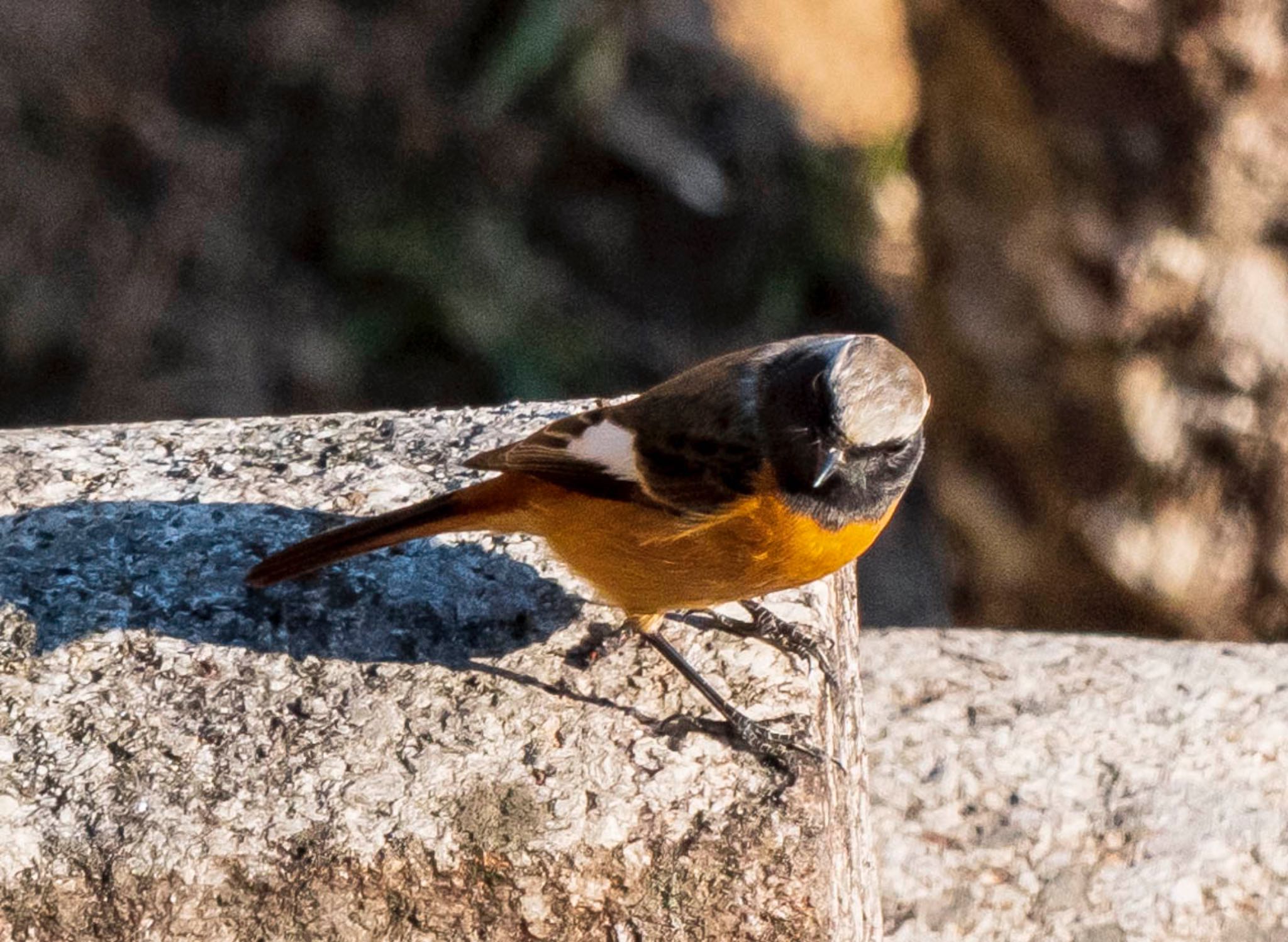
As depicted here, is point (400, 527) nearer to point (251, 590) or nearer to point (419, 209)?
point (251, 590)

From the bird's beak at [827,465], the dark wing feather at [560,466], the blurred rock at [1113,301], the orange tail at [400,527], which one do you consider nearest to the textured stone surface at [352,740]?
the orange tail at [400,527]

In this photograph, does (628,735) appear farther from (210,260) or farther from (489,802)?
(210,260)

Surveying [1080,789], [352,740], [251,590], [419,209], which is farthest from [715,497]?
[419,209]

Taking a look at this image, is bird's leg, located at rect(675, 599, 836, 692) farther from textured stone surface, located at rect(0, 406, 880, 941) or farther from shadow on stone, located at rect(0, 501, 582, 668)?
shadow on stone, located at rect(0, 501, 582, 668)

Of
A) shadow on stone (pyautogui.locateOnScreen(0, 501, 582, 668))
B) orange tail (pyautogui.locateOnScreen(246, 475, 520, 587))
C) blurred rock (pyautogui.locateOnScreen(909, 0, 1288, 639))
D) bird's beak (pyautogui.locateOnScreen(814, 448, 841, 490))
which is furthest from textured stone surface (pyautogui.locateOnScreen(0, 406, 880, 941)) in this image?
blurred rock (pyautogui.locateOnScreen(909, 0, 1288, 639))

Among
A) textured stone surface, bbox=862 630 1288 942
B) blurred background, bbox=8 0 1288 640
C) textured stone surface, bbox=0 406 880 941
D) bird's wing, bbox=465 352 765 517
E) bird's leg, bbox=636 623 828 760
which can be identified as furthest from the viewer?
blurred background, bbox=8 0 1288 640

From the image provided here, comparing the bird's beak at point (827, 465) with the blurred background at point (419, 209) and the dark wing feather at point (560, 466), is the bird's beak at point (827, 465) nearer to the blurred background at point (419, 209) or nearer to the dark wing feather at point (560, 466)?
the dark wing feather at point (560, 466)
